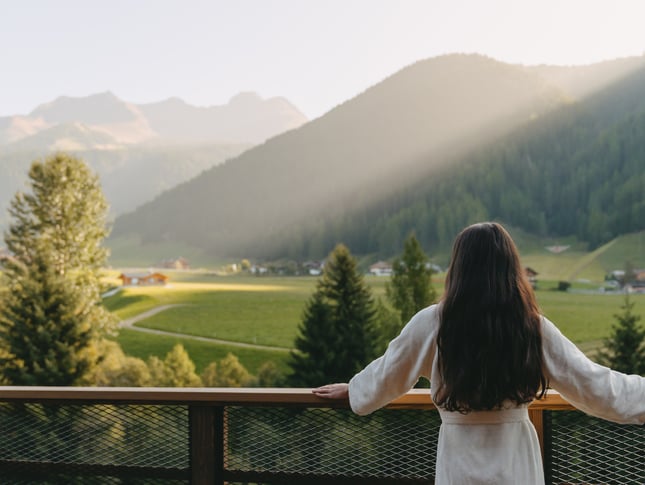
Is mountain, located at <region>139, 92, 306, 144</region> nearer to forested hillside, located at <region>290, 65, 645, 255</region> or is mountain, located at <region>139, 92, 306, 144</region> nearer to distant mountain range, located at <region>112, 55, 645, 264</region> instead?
distant mountain range, located at <region>112, 55, 645, 264</region>

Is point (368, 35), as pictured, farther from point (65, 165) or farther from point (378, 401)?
point (378, 401)

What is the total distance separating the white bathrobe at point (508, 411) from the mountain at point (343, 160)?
4661cm

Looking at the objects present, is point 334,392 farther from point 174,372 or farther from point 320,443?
point 174,372

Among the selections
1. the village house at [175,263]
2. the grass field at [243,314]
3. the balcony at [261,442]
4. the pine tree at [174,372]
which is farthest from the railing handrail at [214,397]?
the village house at [175,263]

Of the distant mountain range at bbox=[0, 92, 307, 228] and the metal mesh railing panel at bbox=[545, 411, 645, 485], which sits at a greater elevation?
the distant mountain range at bbox=[0, 92, 307, 228]

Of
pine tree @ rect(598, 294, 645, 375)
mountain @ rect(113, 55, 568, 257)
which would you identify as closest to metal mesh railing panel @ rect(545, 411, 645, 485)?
pine tree @ rect(598, 294, 645, 375)

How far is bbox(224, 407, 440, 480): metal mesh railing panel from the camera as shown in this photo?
5.52 ft

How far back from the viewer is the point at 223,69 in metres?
58.2

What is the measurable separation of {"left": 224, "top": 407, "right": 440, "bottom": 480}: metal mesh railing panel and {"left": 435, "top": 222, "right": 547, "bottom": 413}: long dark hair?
17.3 inches

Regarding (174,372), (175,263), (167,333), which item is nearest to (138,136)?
(175,263)

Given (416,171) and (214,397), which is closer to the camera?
(214,397)

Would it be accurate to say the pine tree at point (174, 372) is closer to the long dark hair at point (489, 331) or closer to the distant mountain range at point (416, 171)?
the distant mountain range at point (416, 171)

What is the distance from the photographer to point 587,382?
1297 millimetres

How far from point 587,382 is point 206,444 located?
99cm
